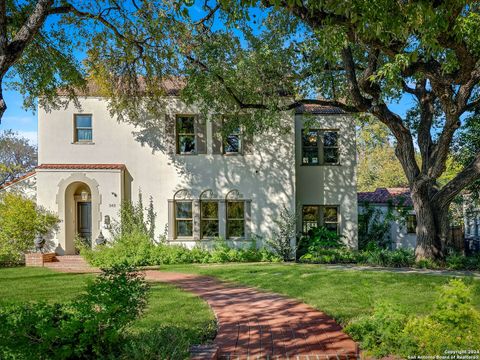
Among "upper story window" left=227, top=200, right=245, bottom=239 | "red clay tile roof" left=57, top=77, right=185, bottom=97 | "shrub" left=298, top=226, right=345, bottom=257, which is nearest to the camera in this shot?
"shrub" left=298, top=226, right=345, bottom=257

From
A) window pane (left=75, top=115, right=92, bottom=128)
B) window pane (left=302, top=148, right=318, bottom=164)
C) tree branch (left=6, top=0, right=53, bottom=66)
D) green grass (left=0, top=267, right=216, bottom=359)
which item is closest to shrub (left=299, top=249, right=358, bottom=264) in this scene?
window pane (left=302, top=148, right=318, bottom=164)

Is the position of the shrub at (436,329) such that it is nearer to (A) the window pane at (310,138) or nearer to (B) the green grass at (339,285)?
(B) the green grass at (339,285)

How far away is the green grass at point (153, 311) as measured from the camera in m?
4.03

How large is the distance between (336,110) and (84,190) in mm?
12181

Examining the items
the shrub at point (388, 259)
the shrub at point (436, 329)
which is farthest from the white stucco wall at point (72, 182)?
the shrub at point (436, 329)

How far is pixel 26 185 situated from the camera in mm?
16219

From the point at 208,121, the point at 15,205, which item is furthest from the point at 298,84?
the point at 15,205

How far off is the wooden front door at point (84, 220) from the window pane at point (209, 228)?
5.20m

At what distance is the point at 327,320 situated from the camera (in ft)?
20.9

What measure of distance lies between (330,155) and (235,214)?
5206mm

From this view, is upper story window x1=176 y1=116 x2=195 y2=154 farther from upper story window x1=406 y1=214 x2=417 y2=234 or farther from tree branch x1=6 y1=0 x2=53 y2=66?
upper story window x1=406 y1=214 x2=417 y2=234

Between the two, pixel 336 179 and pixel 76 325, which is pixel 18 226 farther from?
pixel 336 179

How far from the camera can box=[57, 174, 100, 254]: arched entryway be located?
15203 mm

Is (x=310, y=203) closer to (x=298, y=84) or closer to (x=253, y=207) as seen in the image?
(x=253, y=207)
